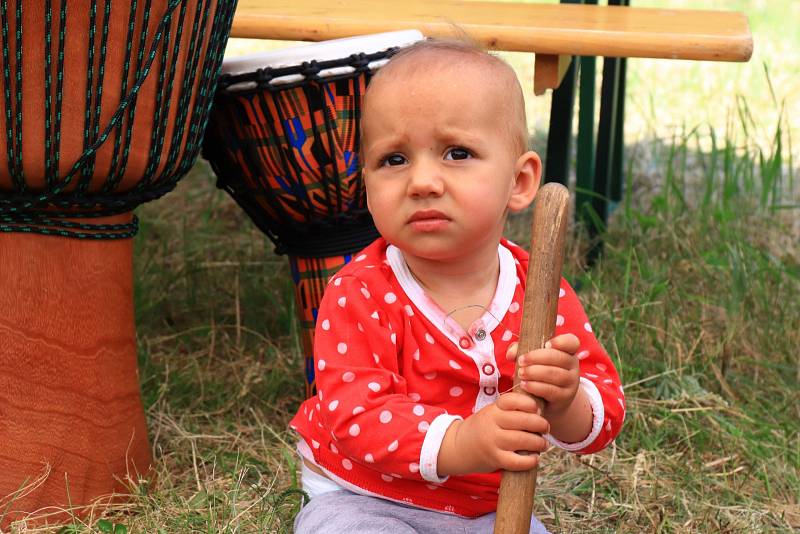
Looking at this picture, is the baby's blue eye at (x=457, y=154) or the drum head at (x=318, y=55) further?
the drum head at (x=318, y=55)

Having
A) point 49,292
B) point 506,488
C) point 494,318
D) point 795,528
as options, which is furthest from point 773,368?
point 49,292

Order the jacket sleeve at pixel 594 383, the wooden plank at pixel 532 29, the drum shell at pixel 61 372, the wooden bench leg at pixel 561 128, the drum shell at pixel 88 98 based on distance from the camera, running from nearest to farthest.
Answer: the jacket sleeve at pixel 594 383 → the drum shell at pixel 88 98 → the drum shell at pixel 61 372 → the wooden plank at pixel 532 29 → the wooden bench leg at pixel 561 128

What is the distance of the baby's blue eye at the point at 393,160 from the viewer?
151 centimetres

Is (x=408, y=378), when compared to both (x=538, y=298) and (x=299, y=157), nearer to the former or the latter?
(x=538, y=298)

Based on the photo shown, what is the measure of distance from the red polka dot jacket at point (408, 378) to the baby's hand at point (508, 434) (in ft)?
0.24

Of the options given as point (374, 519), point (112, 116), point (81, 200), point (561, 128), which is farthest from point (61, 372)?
point (561, 128)

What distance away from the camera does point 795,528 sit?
6.55 feet

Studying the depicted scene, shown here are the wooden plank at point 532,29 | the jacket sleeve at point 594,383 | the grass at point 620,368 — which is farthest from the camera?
the wooden plank at point 532,29

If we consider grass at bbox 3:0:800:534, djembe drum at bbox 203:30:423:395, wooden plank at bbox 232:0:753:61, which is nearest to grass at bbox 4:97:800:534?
grass at bbox 3:0:800:534

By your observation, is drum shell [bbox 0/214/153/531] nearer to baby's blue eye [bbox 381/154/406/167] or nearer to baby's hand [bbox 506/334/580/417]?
baby's blue eye [bbox 381/154/406/167]

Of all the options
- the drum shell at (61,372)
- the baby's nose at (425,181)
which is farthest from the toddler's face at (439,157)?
the drum shell at (61,372)

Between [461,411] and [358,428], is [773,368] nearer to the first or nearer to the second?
[461,411]

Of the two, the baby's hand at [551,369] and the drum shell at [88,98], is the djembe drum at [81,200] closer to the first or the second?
the drum shell at [88,98]

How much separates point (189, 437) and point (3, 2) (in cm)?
91
